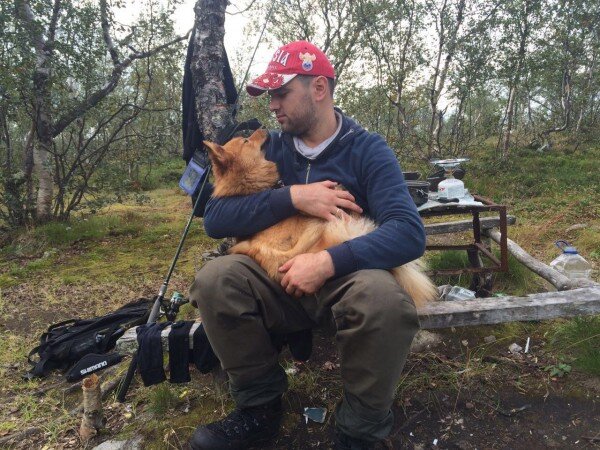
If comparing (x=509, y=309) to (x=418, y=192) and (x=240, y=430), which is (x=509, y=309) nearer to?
(x=418, y=192)

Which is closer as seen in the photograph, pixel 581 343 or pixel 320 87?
pixel 320 87

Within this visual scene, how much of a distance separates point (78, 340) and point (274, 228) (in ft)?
7.48

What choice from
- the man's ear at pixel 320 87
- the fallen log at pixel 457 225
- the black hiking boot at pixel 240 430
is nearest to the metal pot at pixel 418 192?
the fallen log at pixel 457 225

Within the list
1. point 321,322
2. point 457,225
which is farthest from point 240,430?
point 457,225

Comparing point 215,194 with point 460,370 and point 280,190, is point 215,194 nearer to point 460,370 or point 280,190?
point 280,190

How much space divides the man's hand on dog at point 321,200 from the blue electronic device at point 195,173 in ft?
2.36

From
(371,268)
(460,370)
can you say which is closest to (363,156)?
(371,268)

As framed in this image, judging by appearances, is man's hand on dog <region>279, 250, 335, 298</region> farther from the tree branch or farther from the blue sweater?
the tree branch

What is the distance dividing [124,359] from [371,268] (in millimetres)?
2213

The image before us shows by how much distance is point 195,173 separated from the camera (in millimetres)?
2555

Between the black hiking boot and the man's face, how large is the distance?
152 cm

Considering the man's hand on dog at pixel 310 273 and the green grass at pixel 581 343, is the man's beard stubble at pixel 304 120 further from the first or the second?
the green grass at pixel 581 343

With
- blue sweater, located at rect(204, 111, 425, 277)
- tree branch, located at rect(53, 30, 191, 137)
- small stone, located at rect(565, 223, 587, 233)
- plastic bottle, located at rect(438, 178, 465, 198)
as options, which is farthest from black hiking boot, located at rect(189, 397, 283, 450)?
tree branch, located at rect(53, 30, 191, 137)

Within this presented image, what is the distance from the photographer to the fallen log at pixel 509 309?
7.39 ft
